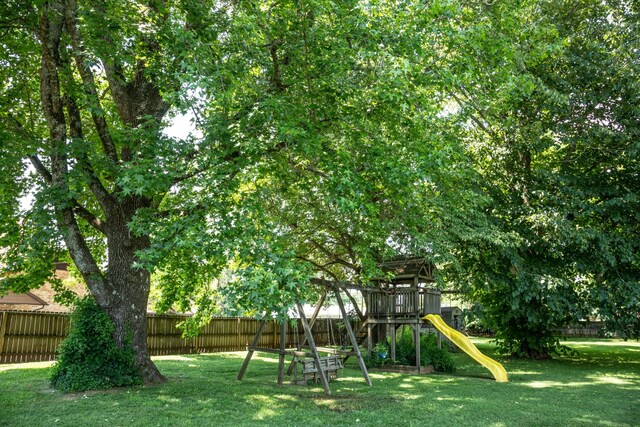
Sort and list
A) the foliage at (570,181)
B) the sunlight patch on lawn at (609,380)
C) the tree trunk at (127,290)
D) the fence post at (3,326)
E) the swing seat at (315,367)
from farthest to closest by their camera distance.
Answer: the foliage at (570,181) < the fence post at (3,326) < the sunlight patch on lawn at (609,380) < the swing seat at (315,367) < the tree trunk at (127,290)

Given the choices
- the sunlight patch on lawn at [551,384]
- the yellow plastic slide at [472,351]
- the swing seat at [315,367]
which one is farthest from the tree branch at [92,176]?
the sunlight patch on lawn at [551,384]

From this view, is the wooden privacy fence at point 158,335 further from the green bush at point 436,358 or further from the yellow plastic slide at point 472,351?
the yellow plastic slide at point 472,351

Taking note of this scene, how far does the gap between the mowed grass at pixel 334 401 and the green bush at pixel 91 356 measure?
0.34 meters

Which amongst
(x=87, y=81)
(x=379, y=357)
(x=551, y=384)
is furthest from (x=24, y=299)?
(x=551, y=384)

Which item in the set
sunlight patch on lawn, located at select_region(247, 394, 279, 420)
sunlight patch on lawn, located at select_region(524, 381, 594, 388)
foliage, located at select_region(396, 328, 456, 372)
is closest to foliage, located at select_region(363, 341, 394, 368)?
foliage, located at select_region(396, 328, 456, 372)

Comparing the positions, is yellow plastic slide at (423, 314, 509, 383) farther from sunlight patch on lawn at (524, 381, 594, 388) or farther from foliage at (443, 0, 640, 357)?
foliage at (443, 0, 640, 357)

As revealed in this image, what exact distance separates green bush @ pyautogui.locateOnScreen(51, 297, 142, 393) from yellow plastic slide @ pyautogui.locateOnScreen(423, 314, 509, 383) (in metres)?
7.91

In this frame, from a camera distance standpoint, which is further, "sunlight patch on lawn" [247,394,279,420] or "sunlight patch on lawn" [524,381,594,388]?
"sunlight patch on lawn" [524,381,594,388]

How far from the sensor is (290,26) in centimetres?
834

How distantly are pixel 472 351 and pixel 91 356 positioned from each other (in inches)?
361

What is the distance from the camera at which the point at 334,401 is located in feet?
28.4

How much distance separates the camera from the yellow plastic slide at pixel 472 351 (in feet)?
38.9

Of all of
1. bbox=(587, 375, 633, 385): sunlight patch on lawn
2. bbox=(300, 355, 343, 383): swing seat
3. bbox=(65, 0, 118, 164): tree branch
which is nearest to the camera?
bbox=(65, 0, 118, 164): tree branch

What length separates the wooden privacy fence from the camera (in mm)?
13508
